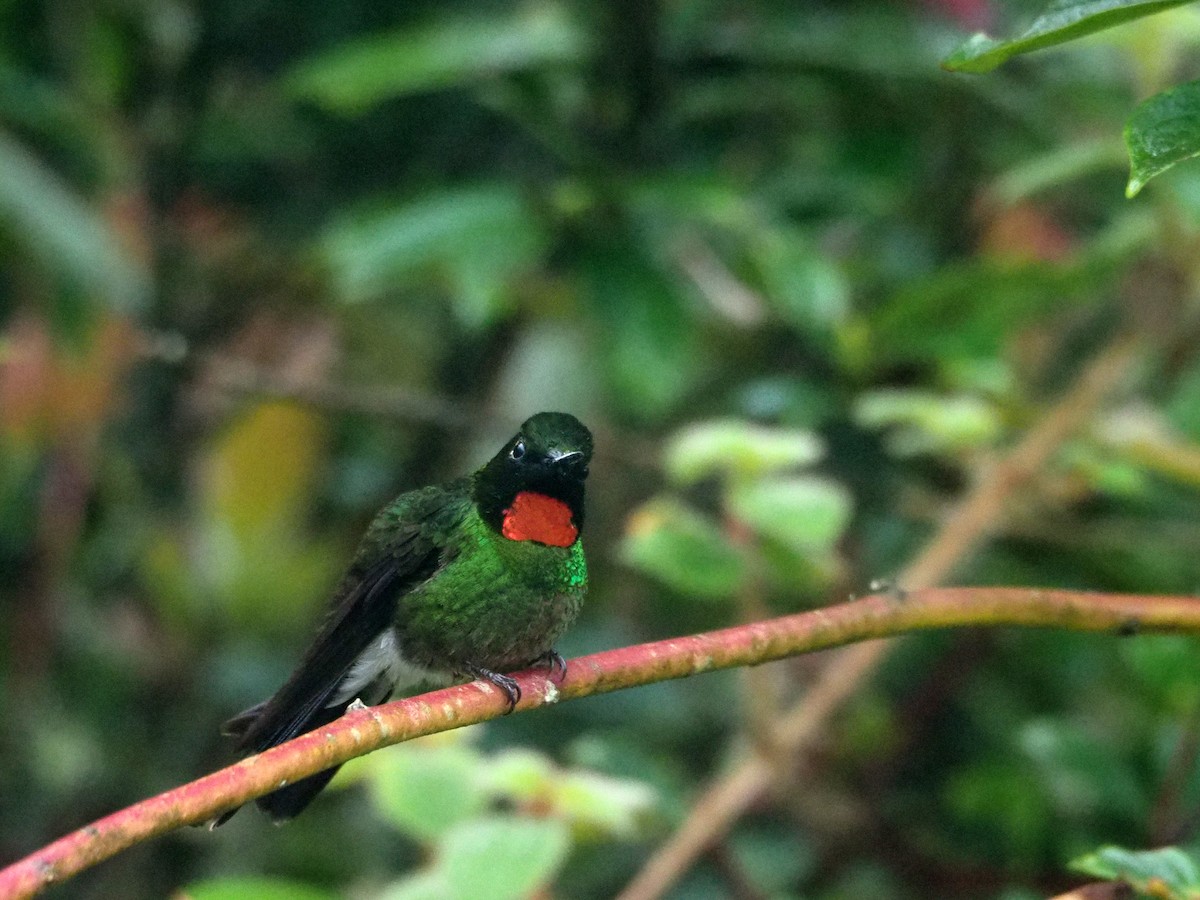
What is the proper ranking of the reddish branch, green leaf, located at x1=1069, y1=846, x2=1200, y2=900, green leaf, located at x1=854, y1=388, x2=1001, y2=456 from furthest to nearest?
1. green leaf, located at x1=854, y1=388, x2=1001, y2=456
2. green leaf, located at x1=1069, y1=846, x2=1200, y2=900
3. the reddish branch

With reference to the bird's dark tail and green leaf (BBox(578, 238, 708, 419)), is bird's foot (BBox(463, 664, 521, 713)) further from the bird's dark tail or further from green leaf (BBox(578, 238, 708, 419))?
green leaf (BBox(578, 238, 708, 419))

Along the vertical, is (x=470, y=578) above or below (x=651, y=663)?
above

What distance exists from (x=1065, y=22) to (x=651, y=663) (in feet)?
1.73

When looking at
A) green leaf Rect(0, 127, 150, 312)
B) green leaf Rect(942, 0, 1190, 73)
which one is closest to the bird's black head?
green leaf Rect(942, 0, 1190, 73)

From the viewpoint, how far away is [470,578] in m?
1.75

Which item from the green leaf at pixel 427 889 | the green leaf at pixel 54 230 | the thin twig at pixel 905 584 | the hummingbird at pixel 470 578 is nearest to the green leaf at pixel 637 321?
the thin twig at pixel 905 584

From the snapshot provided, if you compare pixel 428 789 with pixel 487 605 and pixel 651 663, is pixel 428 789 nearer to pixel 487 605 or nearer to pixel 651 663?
pixel 487 605

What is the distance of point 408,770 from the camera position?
1.89 m

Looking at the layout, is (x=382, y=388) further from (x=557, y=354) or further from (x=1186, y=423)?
(x=1186, y=423)

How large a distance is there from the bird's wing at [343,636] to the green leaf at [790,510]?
0.55 metres

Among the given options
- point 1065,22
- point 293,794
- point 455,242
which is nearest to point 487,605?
point 293,794

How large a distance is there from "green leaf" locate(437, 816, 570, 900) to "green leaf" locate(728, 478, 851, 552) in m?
0.53

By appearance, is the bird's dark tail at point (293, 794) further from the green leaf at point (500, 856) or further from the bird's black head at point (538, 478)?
the bird's black head at point (538, 478)

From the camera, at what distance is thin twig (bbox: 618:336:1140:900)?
2.25m
